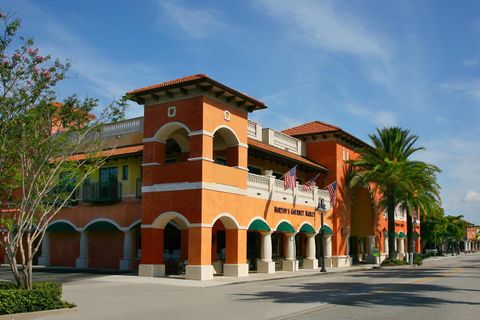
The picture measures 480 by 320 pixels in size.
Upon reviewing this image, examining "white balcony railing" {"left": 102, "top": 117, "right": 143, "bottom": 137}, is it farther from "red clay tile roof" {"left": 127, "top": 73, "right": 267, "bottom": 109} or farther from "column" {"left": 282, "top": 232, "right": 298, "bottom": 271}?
"column" {"left": 282, "top": 232, "right": 298, "bottom": 271}

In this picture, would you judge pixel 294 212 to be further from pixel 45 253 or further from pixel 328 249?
pixel 45 253

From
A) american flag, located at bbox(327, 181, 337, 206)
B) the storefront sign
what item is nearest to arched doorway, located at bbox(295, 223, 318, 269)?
the storefront sign

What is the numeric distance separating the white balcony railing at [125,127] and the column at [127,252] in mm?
6894

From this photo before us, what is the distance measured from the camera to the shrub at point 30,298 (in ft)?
45.0

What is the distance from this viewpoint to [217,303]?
17.9 meters

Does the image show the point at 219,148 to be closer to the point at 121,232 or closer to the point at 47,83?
the point at 121,232

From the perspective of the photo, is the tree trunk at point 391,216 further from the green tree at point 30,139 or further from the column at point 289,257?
the green tree at point 30,139

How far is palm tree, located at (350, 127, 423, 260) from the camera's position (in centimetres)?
4225

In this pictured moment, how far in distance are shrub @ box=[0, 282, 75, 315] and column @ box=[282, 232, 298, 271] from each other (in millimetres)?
23156

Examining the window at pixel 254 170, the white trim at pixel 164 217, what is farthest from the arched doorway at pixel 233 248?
the window at pixel 254 170

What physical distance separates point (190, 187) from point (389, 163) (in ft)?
65.5

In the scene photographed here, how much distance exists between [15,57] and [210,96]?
1425 cm

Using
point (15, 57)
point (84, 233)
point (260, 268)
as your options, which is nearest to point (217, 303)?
point (15, 57)

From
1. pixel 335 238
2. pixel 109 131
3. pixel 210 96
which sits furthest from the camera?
pixel 335 238
